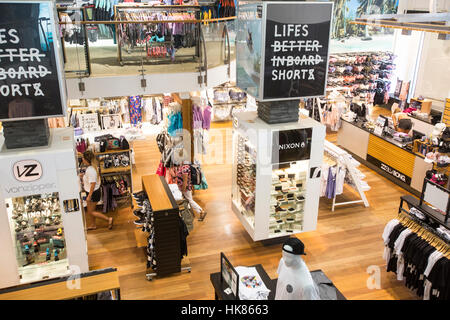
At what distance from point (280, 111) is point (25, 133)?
11.6 feet

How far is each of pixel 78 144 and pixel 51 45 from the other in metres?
3.65

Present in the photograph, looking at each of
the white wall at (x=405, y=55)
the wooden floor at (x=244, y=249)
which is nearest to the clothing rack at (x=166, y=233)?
the wooden floor at (x=244, y=249)

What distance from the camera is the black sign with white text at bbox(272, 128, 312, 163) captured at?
611cm

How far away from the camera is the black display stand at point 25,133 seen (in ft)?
17.1

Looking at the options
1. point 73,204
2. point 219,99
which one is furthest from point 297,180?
point 219,99

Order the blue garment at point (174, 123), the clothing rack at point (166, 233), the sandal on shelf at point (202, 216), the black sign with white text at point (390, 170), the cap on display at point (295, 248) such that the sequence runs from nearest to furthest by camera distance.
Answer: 1. the cap on display at point (295, 248)
2. the clothing rack at point (166, 233)
3. the sandal on shelf at point (202, 216)
4. the blue garment at point (174, 123)
5. the black sign with white text at point (390, 170)

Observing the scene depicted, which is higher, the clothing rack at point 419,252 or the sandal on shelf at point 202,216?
the clothing rack at point 419,252

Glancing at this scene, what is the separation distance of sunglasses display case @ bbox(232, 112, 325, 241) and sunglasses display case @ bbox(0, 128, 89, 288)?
2.57 meters

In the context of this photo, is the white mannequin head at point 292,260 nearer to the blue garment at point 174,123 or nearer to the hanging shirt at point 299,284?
the hanging shirt at point 299,284

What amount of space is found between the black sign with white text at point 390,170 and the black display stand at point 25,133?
721cm

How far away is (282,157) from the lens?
20.4 ft

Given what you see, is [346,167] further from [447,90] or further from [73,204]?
[447,90]

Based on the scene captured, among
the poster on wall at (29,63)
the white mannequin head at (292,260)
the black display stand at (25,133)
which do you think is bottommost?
the white mannequin head at (292,260)

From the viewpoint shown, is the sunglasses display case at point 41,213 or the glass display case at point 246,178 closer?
the sunglasses display case at point 41,213
